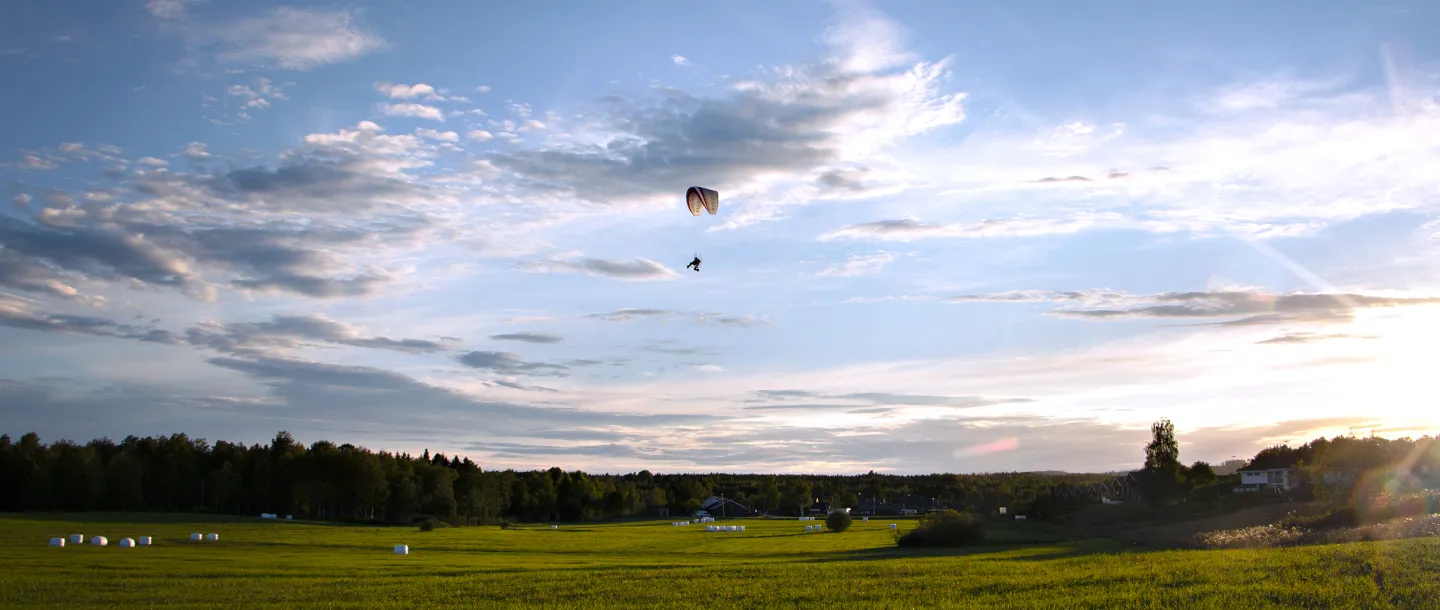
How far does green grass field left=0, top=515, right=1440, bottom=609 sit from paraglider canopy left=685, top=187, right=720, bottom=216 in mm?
17830

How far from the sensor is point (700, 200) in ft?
162

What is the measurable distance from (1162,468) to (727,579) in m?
87.8

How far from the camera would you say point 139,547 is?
7519cm

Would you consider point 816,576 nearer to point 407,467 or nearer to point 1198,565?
point 1198,565

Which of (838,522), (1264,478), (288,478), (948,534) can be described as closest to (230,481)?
(288,478)

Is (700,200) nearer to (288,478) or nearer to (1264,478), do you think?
(1264,478)

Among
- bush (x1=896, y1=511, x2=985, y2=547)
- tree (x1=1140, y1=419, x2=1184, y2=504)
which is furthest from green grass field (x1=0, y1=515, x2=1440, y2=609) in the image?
tree (x1=1140, y1=419, x2=1184, y2=504)

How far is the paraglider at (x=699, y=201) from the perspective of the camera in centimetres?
4888

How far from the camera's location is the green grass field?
30984mm

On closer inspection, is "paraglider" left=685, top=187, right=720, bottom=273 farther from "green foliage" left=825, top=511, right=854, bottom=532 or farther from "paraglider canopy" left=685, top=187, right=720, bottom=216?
"green foliage" left=825, top=511, right=854, bottom=532

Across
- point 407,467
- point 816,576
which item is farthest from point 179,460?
point 816,576

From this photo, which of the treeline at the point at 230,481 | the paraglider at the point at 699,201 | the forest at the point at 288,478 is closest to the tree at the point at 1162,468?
the forest at the point at 288,478

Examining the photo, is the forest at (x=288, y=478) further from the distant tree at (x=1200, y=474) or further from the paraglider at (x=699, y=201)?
the paraglider at (x=699, y=201)

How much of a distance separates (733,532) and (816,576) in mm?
81246
